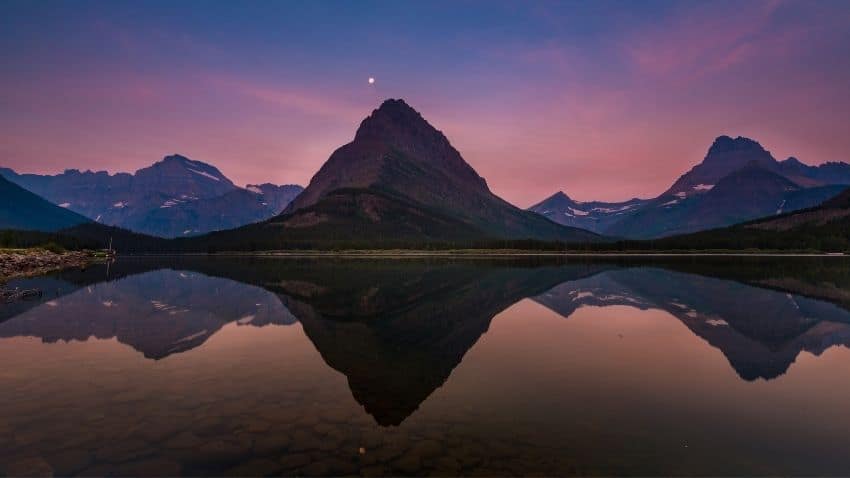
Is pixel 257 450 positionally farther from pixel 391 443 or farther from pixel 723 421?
pixel 723 421

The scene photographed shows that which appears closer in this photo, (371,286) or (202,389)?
(202,389)

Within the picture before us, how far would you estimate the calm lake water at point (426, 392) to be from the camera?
47.9ft

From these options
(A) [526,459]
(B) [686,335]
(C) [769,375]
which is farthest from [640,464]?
(B) [686,335]

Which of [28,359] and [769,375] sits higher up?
[769,375]

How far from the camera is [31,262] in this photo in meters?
117

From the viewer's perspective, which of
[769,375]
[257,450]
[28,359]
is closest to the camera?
[257,450]

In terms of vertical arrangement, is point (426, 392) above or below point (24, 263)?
above

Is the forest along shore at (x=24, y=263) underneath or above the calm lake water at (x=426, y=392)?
underneath

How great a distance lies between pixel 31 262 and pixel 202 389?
128m

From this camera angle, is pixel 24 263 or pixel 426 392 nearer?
pixel 426 392

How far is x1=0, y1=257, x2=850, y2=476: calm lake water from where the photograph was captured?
1460 centimetres

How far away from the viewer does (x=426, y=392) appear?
21906mm

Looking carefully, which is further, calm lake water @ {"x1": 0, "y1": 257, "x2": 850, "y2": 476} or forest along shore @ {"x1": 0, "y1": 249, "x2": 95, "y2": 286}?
forest along shore @ {"x1": 0, "y1": 249, "x2": 95, "y2": 286}

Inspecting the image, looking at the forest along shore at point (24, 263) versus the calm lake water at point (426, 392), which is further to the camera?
the forest along shore at point (24, 263)
